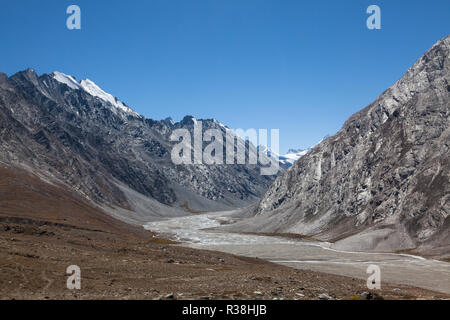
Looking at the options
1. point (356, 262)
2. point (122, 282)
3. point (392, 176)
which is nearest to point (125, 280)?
point (122, 282)

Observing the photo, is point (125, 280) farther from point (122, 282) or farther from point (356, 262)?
point (356, 262)

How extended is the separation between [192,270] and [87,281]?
1303 centimetres

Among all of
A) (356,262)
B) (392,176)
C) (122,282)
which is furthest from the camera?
(392,176)

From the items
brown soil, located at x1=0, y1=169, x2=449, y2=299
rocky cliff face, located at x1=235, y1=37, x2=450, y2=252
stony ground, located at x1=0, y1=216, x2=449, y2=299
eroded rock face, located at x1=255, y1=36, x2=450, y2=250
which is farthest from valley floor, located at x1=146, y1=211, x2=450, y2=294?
stony ground, located at x1=0, y1=216, x2=449, y2=299

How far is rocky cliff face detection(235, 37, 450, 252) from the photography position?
114250 millimetres

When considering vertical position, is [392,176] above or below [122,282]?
above

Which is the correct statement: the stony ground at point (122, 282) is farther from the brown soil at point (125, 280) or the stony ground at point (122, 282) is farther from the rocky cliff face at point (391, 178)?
the rocky cliff face at point (391, 178)

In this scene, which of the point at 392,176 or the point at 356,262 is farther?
the point at 392,176

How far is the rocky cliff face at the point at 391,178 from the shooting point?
114250 mm

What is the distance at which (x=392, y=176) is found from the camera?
14088cm

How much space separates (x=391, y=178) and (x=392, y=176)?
2.60 ft

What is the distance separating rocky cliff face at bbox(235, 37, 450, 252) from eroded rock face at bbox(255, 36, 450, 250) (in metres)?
0.30

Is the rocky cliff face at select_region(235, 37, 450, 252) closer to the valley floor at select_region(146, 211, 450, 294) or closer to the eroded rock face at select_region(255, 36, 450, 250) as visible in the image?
the eroded rock face at select_region(255, 36, 450, 250)
